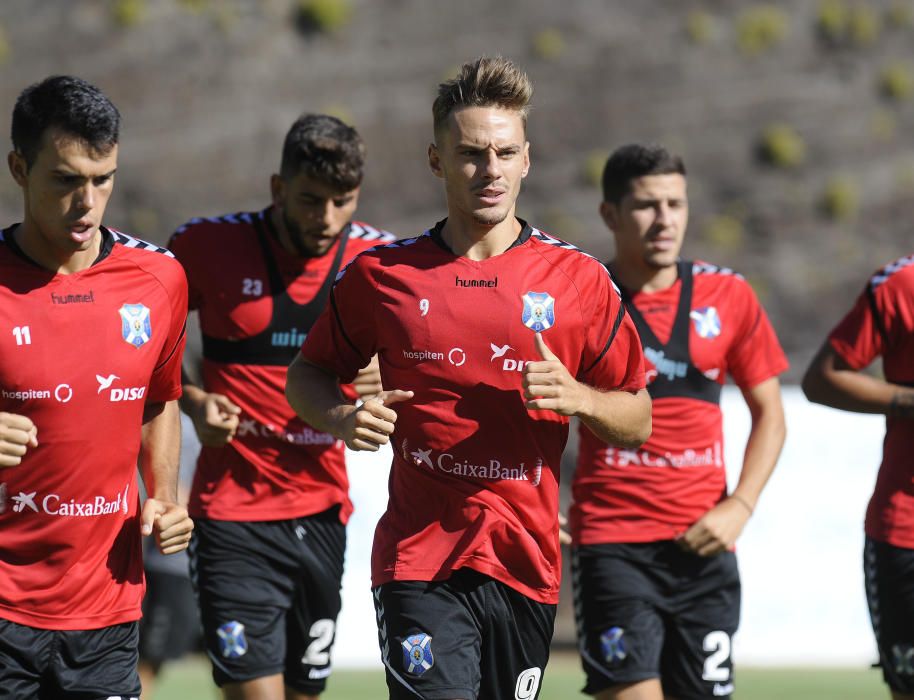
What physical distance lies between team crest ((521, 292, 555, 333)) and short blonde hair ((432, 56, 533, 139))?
0.56 m

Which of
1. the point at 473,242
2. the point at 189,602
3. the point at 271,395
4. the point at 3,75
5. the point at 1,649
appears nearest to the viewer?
the point at 1,649

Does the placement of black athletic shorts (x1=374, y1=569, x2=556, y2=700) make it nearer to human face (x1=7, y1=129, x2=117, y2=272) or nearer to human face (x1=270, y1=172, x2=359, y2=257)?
human face (x1=7, y1=129, x2=117, y2=272)

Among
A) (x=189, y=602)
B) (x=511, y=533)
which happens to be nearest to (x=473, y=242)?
(x=511, y=533)

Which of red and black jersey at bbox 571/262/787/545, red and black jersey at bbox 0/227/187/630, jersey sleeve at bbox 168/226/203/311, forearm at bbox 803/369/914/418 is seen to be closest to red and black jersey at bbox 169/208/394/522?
jersey sleeve at bbox 168/226/203/311

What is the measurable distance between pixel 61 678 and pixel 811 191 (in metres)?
16.9

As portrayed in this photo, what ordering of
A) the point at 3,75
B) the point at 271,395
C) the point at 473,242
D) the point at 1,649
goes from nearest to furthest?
1. the point at 1,649
2. the point at 473,242
3. the point at 271,395
4. the point at 3,75

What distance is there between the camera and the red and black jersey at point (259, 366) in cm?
598

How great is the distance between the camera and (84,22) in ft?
66.8

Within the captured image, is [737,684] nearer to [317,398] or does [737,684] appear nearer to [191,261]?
[191,261]

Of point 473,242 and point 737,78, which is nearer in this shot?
point 473,242

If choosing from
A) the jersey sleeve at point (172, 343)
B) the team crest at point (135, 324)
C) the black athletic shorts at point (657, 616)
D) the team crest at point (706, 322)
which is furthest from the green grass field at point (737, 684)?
the team crest at point (135, 324)

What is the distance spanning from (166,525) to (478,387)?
1.01 meters

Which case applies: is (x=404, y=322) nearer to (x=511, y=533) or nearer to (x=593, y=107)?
(x=511, y=533)

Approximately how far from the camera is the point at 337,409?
4.45 metres
